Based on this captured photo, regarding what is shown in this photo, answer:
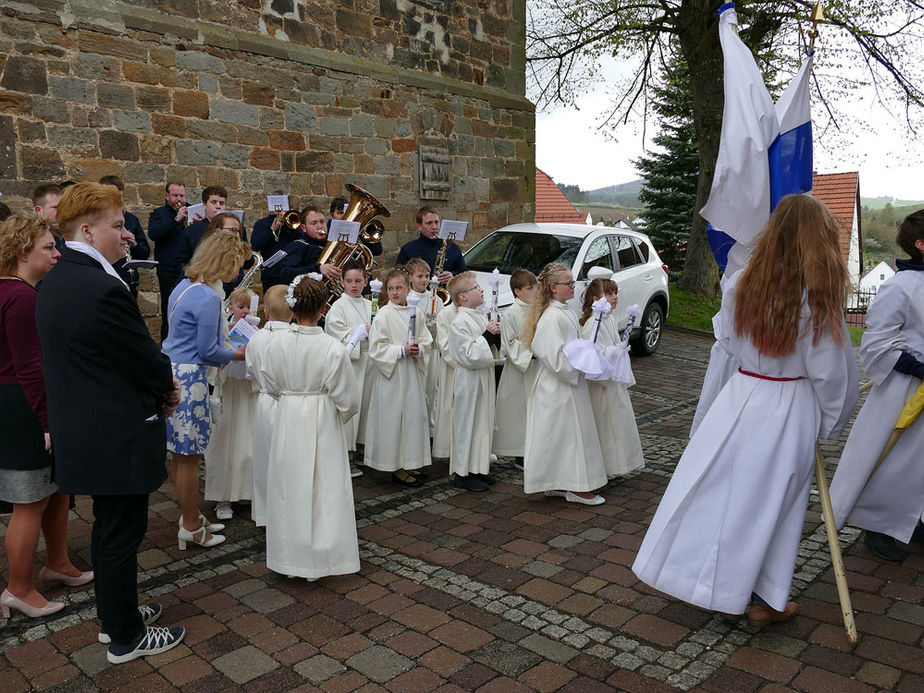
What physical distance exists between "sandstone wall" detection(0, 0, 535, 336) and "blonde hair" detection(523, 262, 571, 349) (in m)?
4.79

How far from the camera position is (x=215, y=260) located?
14.9 feet

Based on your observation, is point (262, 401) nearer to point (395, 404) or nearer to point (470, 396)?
point (395, 404)

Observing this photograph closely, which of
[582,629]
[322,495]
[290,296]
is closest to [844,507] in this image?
[582,629]

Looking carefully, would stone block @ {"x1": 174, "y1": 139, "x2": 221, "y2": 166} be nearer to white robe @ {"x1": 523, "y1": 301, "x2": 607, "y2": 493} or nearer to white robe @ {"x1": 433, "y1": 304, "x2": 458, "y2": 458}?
white robe @ {"x1": 433, "y1": 304, "x2": 458, "y2": 458}

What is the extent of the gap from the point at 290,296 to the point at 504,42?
32.9 ft

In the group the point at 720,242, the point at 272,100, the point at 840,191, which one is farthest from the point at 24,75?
the point at 840,191

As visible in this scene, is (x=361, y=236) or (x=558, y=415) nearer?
(x=558, y=415)

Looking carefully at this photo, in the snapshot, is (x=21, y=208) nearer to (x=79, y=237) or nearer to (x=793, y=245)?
(x=79, y=237)

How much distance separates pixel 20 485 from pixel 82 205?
4.73ft

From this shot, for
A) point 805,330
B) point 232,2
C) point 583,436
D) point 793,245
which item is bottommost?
point 583,436

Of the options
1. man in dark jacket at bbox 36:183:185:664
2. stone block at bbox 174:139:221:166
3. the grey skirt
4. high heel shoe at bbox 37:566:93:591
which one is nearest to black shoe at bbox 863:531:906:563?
man in dark jacket at bbox 36:183:185:664

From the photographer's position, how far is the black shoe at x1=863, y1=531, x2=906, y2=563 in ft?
14.9

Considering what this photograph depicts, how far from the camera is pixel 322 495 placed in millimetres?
4203

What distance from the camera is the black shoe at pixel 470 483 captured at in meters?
5.80
